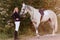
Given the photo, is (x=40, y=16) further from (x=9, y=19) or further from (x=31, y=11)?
(x=9, y=19)

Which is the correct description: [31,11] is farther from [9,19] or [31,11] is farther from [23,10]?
[9,19]

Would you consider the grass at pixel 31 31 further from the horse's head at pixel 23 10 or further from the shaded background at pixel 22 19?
the horse's head at pixel 23 10

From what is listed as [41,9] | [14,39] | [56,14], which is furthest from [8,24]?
[56,14]

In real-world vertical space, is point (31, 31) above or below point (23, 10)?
below

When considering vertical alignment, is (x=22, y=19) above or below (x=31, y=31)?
above

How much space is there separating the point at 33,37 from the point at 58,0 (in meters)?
0.41

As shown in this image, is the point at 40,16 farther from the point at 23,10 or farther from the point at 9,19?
the point at 9,19

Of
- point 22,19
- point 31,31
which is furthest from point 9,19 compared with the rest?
point 31,31

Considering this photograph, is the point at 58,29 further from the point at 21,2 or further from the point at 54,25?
the point at 21,2

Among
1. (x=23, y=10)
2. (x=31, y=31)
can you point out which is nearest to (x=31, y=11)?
(x=23, y=10)

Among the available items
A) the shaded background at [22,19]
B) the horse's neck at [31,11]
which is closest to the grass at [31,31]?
the shaded background at [22,19]

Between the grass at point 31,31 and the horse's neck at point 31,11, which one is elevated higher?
the horse's neck at point 31,11

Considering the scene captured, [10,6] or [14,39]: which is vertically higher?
[10,6]

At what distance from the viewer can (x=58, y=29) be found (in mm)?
1882
